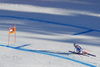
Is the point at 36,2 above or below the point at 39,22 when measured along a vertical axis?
above

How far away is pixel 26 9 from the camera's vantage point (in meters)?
8.34

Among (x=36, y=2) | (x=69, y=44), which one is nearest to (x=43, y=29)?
(x=69, y=44)

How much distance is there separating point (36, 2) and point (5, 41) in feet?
16.3

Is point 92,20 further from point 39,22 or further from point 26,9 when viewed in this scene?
point 26,9

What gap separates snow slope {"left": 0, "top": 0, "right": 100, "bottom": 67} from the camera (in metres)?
4.04

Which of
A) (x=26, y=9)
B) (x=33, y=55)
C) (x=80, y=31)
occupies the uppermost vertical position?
(x=26, y=9)

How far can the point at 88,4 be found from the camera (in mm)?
9820

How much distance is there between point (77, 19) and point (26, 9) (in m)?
1.93

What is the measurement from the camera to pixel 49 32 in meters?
5.84

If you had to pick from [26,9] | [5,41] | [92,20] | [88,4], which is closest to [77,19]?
[92,20]

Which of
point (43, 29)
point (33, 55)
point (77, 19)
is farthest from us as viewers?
point (77, 19)

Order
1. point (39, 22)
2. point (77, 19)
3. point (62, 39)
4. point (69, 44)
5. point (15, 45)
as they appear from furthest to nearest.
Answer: point (77, 19) < point (39, 22) < point (62, 39) < point (69, 44) < point (15, 45)

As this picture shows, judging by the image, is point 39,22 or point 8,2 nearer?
point 39,22

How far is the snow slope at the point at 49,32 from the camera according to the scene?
159 inches
